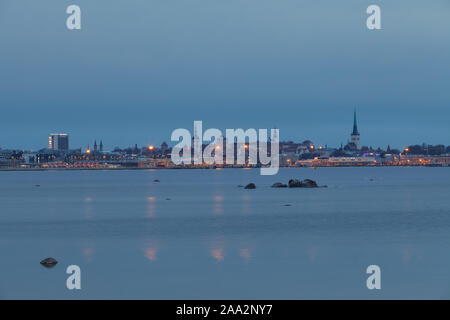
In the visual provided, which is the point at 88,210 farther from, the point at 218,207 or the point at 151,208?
the point at 218,207

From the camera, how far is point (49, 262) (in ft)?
85.4

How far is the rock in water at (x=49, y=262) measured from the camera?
83.9 feet

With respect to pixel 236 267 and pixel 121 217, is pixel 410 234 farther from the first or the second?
pixel 121 217

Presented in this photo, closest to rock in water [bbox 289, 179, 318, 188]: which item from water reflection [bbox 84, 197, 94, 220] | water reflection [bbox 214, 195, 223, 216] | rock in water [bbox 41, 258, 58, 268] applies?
water reflection [bbox 214, 195, 223, 216]

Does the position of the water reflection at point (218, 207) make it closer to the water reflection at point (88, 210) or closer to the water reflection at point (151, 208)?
the water reflection at point (151, 208)

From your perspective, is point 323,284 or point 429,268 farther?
Answer: point 429,268

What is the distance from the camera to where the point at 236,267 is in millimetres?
25438

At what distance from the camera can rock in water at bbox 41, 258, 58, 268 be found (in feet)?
83.9

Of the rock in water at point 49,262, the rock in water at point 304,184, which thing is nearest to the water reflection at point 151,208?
the rock in water at point 49,262

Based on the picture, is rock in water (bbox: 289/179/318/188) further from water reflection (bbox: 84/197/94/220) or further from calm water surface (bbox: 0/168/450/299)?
calm water surface (bbox: 0/168/450/299)

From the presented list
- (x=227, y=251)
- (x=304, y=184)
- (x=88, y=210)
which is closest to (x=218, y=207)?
(x=88, y=210)
